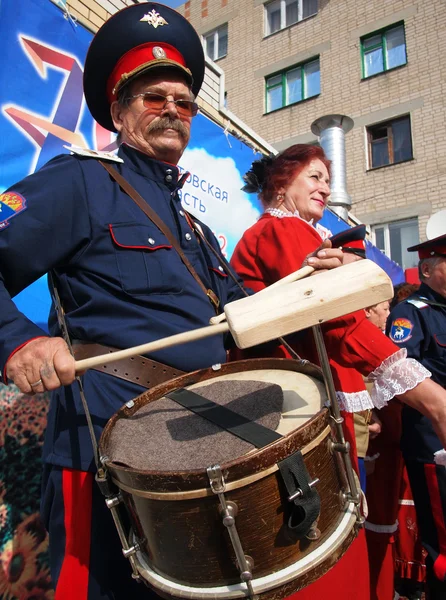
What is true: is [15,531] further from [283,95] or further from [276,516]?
[283,95]

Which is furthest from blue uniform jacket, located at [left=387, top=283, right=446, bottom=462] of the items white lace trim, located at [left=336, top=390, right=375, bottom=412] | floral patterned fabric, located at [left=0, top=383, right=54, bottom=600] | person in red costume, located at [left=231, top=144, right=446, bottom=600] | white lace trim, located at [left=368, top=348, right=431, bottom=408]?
floral patterned fabric, located at [left=0, top=383, right=54, bottom=600]

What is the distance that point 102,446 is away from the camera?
3.43ft

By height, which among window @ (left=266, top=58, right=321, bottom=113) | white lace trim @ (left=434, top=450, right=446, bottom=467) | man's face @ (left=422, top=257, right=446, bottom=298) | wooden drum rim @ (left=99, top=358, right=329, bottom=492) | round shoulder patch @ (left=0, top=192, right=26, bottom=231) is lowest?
white lace trim @ (left=434, top=450, right=446, bottom=467)

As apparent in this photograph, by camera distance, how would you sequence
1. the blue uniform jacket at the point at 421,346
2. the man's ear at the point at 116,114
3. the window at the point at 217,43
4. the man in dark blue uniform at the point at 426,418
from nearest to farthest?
1. the man's ear at the point at 116,114
2. the man in dark blue uniform at the point at 426,418
3. the blue uniform jacket at the point at 421,346
4. the window at the point at 217,43

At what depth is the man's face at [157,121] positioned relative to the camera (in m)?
1.65

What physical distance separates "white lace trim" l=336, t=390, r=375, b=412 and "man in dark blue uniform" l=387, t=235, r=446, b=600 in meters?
0.98

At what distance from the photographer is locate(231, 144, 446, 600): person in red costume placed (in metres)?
1.46

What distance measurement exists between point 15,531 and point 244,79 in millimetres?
15573

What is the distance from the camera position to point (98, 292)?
1308 mm

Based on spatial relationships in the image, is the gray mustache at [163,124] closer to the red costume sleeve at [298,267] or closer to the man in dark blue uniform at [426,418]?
the red costume sleeve at [298,267]

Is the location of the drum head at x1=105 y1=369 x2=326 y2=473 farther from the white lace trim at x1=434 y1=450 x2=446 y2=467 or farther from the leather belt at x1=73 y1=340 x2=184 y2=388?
the white lace trim at x1=434 y1=450 x2=446 y2=467

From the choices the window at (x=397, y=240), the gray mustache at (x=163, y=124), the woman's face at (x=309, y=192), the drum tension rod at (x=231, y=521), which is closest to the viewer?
the drum tension rod at (x=231, y=521)

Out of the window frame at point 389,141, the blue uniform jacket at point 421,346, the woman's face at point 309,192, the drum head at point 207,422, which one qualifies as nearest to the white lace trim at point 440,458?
the blue uniform jacket at point 421,346

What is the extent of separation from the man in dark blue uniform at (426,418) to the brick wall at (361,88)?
30.2 ft
